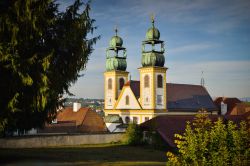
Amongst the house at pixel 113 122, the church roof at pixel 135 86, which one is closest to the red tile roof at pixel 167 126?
the house at pixel 113 122

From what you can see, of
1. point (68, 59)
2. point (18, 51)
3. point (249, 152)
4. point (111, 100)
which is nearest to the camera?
point (249, 152)

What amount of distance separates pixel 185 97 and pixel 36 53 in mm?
47983

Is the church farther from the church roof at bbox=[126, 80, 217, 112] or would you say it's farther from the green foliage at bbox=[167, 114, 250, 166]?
the green foliage at bbox=[167, 114, 250, 166]

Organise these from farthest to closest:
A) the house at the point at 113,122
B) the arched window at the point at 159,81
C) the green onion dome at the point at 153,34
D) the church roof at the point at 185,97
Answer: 1. the church roof at the point at 185,97
2. the arched window at the point at 159,81
3. the house at the point at 113,122
4. the green onion dome at the point at 153,34

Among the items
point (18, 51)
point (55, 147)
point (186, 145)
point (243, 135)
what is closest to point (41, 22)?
point (18, 51)

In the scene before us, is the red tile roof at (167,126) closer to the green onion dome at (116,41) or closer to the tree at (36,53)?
the tree at (36,53)

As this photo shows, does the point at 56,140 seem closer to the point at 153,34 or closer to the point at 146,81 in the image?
the point at 146,81

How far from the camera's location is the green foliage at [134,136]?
38.9m

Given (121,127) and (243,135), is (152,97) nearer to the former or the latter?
(121,127)

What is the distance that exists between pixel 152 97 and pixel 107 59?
14.8 metres

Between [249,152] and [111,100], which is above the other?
[111,100]

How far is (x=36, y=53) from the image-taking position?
18.6 meters

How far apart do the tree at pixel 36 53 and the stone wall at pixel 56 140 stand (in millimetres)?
12563

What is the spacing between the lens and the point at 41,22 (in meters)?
18.9
